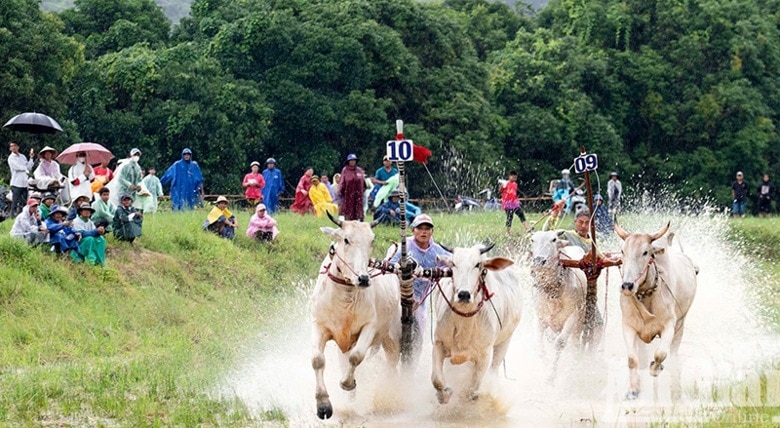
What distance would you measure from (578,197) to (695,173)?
1795 cm

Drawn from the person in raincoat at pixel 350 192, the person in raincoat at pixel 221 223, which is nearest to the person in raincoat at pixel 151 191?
the person in raincoat at pixel 221 223

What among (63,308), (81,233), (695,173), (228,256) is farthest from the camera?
(695,173)

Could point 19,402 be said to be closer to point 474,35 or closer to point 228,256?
point 228,256

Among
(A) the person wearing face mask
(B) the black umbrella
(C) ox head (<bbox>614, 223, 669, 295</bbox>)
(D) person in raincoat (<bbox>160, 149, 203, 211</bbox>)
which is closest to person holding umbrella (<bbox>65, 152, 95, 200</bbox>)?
(A) the person wearing face mask

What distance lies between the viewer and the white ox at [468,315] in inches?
535

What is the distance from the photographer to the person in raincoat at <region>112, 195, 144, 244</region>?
73.9 feet

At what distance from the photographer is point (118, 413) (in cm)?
1348

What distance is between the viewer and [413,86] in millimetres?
43469

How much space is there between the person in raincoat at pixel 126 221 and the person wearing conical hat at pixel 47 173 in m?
1.00

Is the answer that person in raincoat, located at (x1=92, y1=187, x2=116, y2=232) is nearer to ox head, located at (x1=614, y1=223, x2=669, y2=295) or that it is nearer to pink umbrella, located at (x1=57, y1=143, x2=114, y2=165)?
pink umbrella, located at (x1=57, y1=143, x2=114, y2=165)

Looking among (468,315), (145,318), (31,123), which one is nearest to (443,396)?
(468,315)

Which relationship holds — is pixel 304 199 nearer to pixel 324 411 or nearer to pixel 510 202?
pixel 510 202

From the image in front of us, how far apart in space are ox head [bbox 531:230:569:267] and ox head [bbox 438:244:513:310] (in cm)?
252

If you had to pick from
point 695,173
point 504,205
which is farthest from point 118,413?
point 695,173
